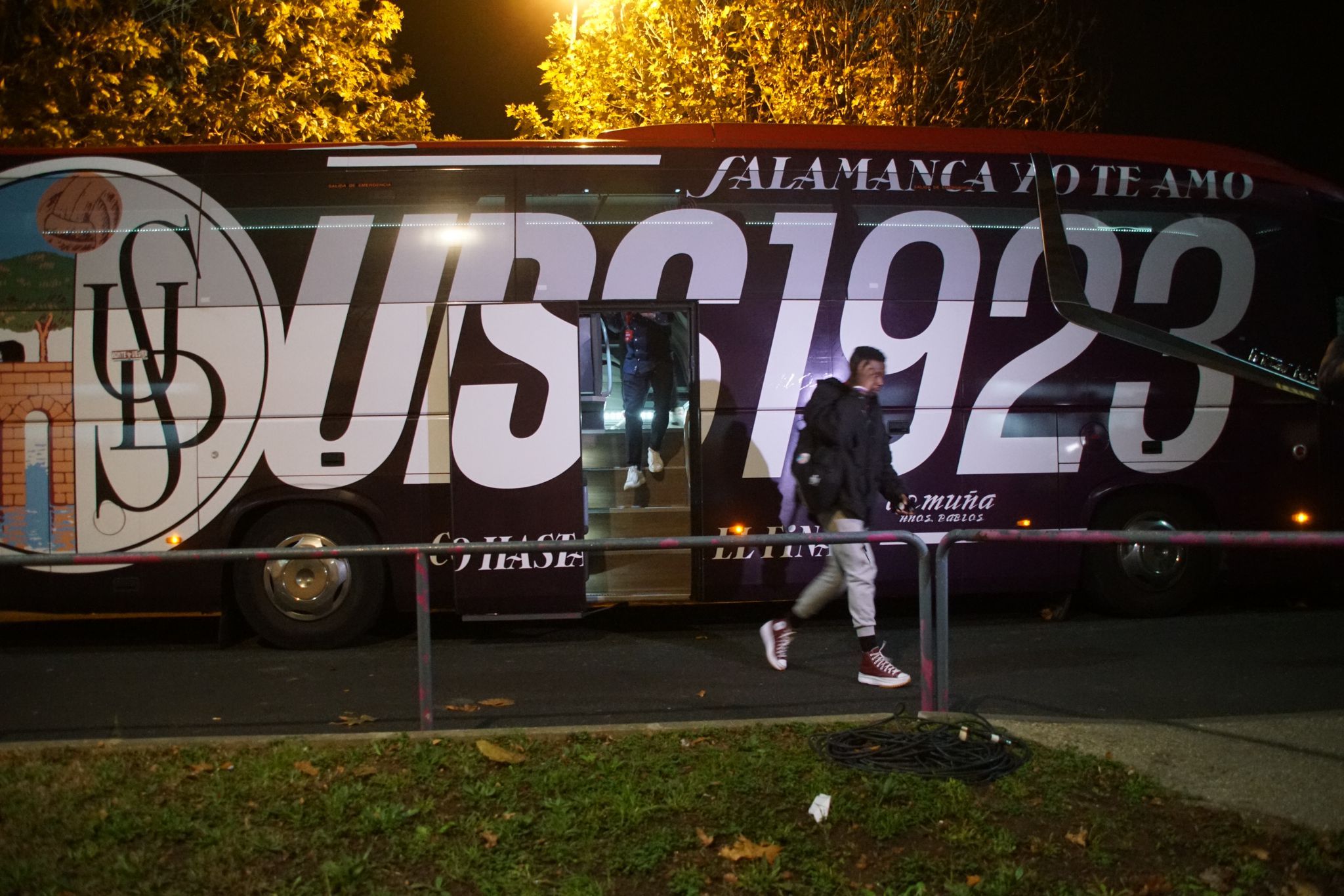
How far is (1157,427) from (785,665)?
12.1 feet

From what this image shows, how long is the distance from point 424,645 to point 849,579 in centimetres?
253

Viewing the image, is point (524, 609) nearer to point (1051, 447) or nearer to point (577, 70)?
point (1051, 447)

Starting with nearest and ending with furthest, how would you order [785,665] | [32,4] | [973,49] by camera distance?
[785,665], [32,4], [973,49]

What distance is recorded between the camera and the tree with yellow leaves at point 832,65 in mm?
17016

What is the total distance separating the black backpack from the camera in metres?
6.58

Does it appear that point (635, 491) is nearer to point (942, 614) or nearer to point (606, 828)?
point (942, 614)

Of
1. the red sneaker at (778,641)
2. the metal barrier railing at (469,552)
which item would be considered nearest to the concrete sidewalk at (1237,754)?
the metal barrier railing at (469,552)

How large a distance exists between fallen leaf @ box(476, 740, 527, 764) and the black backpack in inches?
99.1

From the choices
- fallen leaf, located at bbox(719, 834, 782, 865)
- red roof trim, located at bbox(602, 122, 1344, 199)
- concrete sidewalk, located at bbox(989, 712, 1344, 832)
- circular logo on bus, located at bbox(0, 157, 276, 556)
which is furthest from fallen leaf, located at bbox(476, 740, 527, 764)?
red roof trim, located at bbox(602, 122, 1344, 199)

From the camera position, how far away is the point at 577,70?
18.8 metres

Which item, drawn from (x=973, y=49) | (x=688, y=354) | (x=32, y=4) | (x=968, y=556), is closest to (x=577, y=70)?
(x=973, y=49)

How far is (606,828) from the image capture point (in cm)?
421

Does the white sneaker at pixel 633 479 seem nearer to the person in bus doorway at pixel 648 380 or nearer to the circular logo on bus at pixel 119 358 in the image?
the person in bus doorway at pixel 648 380

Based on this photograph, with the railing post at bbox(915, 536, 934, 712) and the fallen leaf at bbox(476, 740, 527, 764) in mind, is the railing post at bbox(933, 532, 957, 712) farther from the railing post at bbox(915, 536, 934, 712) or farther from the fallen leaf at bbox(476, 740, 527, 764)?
the fallen leaf at bbox(476, 740, 527, 764)
